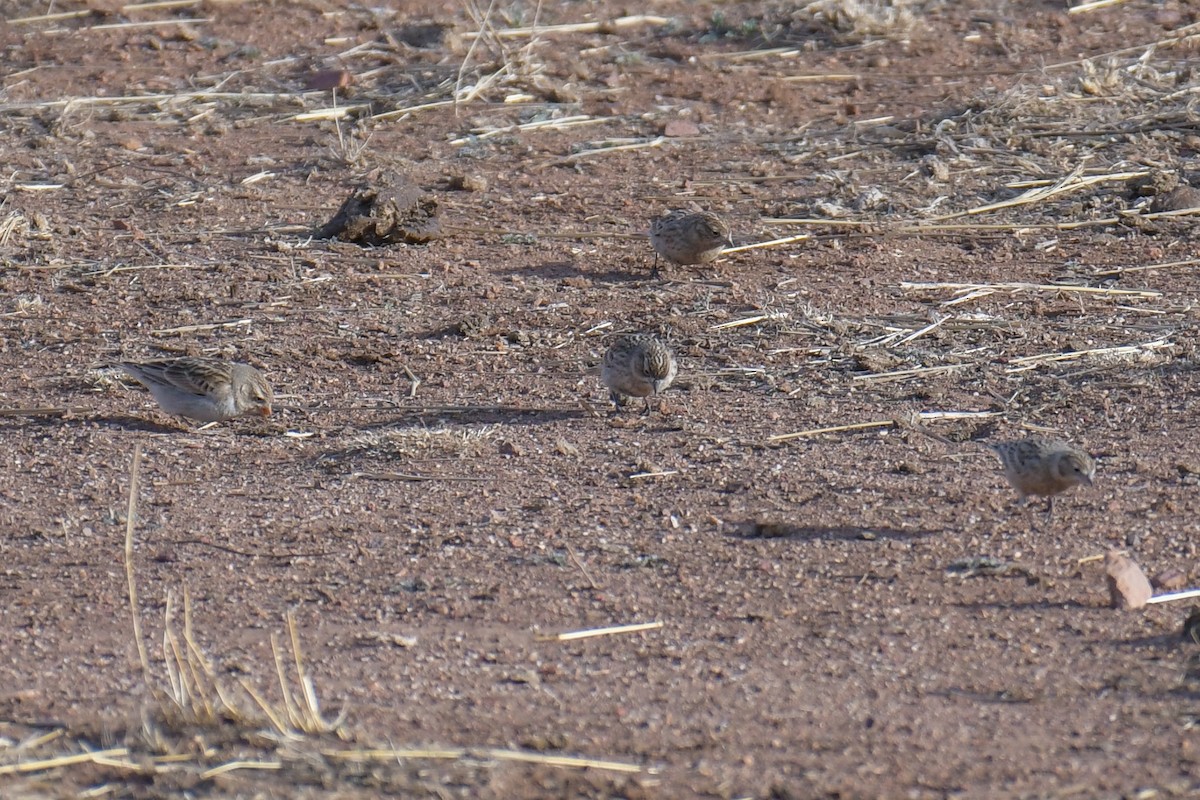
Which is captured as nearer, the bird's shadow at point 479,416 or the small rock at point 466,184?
the bird's shadow at point 479,416

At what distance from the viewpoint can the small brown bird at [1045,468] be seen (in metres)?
7.03

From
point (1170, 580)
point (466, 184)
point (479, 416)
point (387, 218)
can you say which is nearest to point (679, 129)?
point (466, 184)

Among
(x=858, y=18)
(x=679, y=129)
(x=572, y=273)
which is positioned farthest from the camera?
(x=858, y=18)

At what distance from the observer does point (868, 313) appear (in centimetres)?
1023

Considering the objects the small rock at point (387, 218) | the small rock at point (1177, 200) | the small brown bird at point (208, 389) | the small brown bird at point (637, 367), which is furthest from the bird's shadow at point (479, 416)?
the small rock at point (1177, 200)

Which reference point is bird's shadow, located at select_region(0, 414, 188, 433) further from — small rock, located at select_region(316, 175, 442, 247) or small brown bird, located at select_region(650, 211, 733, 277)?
small brown bird, located at select_region(650, 211, 733, 277)

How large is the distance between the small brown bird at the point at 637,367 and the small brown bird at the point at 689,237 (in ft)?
7.03

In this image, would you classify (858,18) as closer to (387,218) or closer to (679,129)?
(679,129)

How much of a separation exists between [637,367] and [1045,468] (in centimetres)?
223

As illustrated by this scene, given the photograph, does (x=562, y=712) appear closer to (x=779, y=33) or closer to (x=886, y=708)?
(x=886, y=708)

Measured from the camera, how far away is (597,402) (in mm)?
9055

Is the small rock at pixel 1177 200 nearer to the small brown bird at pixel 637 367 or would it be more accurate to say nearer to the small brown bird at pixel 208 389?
the small brown bird at pixel 637 367

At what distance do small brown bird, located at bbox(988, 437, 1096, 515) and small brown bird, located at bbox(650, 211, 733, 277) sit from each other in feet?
12.7

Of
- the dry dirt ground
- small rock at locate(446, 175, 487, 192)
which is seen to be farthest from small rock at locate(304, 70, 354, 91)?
small rock at locate(446, 175, 487, 192)
